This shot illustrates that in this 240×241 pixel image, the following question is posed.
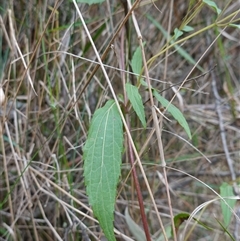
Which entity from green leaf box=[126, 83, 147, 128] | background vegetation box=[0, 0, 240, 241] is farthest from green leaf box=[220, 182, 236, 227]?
green leaf box=[126, 83, 147, 128]

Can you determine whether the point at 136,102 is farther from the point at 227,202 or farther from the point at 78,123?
the point at 78,123

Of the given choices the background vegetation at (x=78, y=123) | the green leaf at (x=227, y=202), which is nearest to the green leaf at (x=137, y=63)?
the background vegetation at (x=78, y=123)

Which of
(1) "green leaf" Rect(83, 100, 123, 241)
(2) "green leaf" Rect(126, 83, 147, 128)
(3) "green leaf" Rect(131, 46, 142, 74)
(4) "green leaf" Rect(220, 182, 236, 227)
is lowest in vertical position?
(4) "green leaf" Rect(220, 182, 236, 227)

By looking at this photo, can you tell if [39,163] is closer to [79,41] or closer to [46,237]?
[46,237]

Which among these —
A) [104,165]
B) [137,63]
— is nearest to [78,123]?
[137,63]

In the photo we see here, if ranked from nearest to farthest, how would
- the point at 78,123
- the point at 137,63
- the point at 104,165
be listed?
the point at 104,165 → the point at 137,63 → the point at 78,123

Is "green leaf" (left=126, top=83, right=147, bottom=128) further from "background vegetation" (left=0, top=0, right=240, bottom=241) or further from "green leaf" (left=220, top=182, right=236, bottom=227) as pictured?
"green leaf" (left=220, top=182, right=236, bottom=227)

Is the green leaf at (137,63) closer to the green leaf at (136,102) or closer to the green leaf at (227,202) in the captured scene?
the green leaf at (136,102)
